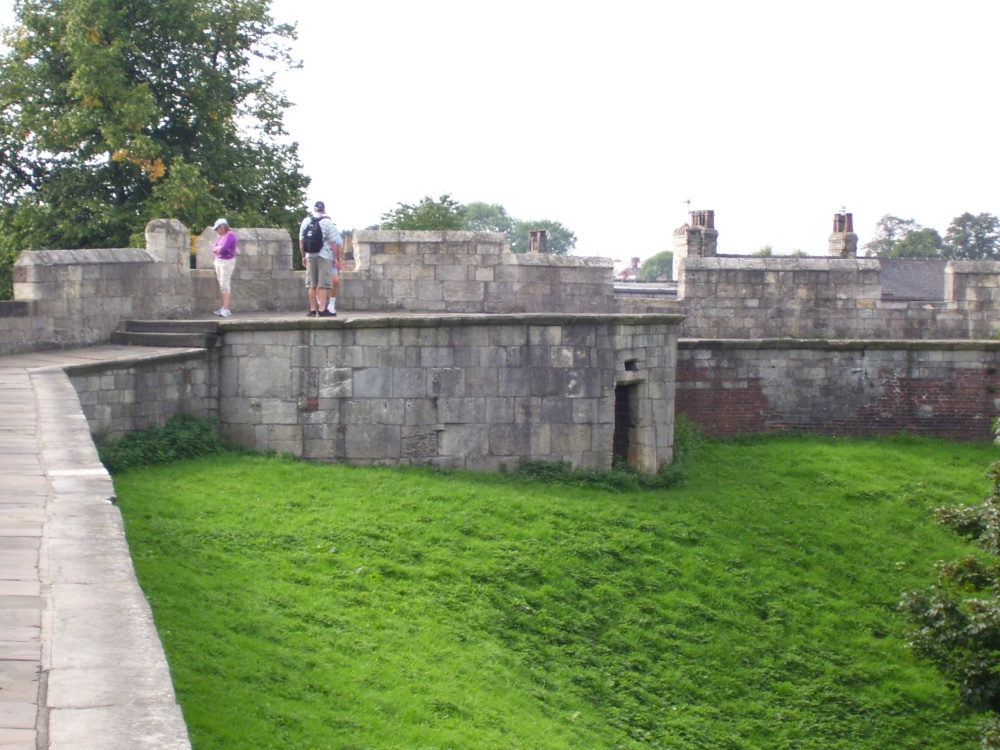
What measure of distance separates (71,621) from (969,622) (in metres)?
7.87

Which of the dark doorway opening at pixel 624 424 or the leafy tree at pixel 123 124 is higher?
the leafy tree at pixel 123 124

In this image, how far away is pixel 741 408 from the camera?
17.1 metres

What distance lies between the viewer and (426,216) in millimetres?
39875

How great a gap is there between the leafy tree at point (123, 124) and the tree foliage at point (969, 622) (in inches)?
605

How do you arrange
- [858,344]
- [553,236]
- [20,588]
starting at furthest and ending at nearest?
[553,236] < [858,344] < [20,588]

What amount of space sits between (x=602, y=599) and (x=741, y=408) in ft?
20.8

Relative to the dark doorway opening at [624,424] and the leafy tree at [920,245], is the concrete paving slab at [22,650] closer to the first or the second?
the dark doorway opening at [624,424]

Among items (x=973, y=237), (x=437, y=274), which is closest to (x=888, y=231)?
(x=973, y=237)

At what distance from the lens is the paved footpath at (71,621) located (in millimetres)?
3977

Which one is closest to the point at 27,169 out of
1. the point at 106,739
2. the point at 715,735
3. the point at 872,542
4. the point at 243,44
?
the point at 243,44

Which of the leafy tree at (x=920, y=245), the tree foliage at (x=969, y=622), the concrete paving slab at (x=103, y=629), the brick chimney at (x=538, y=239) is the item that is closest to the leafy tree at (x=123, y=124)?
the brick chimney at (x=538, y=239)

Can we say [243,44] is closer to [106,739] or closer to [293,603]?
[293,603]

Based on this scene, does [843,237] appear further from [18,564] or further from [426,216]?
[18,564]

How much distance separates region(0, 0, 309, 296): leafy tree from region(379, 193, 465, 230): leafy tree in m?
13.1
